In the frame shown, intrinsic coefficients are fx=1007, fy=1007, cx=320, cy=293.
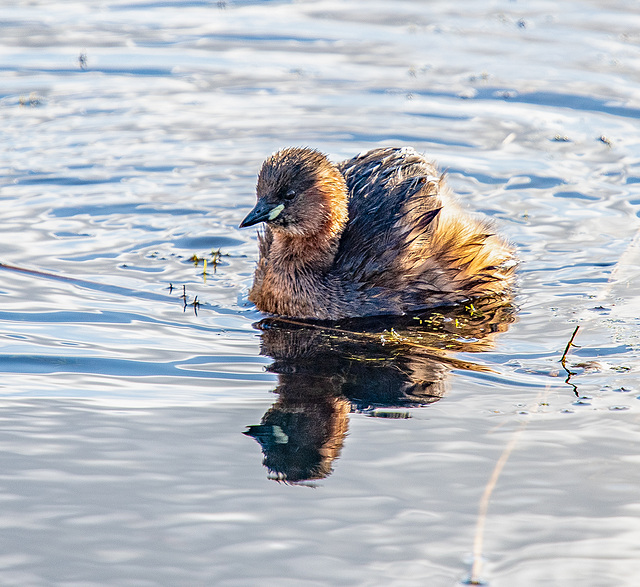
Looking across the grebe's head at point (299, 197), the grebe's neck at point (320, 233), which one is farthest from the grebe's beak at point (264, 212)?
the grebe's neck at point (320, 233)

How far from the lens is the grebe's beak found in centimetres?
685

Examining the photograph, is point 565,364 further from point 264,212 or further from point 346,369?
point 264,212

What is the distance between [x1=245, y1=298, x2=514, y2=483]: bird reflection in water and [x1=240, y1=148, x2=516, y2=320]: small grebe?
0.15 metres

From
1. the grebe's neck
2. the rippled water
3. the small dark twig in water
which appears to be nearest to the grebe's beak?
the grebe's neck

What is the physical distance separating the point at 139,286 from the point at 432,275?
6.81 feet

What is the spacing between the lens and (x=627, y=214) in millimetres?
8438

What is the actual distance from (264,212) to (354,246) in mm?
670

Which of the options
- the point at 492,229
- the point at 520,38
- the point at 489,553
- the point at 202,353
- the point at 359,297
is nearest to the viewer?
the point at 489,553

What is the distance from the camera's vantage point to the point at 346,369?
19.3 ft

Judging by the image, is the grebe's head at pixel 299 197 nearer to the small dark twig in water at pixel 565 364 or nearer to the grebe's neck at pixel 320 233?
the grebe's neck at pixel 320 233

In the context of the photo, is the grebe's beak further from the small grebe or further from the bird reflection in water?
the bird reflection in water

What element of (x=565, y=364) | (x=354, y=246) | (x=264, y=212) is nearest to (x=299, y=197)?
(x=264, y=212)

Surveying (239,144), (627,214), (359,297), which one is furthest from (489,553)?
(239,144)

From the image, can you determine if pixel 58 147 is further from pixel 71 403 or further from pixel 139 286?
pixel 71 403
